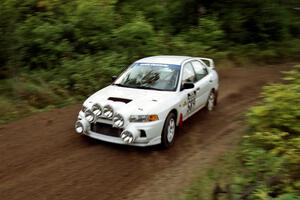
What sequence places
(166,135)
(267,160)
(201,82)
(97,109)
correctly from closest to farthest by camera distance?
(267,160), (97,109), (166,135), (201,82)

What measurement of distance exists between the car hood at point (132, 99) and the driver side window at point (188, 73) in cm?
72

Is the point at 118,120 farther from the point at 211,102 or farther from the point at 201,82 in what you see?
the point at 211,102

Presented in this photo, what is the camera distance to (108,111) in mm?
7414

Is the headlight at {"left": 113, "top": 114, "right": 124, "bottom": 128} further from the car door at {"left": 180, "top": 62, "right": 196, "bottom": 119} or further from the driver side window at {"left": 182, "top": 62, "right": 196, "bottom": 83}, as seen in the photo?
the driver side window at {"left": 182, "top": 62, "right": 196, "bottom": 83}

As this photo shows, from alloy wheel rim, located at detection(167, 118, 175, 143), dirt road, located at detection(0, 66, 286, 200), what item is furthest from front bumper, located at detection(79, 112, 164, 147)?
alloy wheel rim, located at detection(167, 118, 175, 143)

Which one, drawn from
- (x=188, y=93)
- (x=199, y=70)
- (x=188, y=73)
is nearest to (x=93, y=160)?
(x=188, y=93)

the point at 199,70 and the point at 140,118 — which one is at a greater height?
the point at 199,70

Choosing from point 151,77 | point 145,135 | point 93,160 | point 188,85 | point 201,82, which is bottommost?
point 93,160

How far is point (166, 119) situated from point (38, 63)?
6960 millimetres

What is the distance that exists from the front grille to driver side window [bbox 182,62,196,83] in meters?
2.04

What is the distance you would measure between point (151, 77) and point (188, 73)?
3.02 ft

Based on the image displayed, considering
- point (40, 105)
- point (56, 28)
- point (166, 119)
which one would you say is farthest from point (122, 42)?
point (166, 119)

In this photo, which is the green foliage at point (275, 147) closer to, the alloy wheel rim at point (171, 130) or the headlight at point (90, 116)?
the alloy wheel rim at point (171, 130)

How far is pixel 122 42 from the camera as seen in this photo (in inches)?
580
